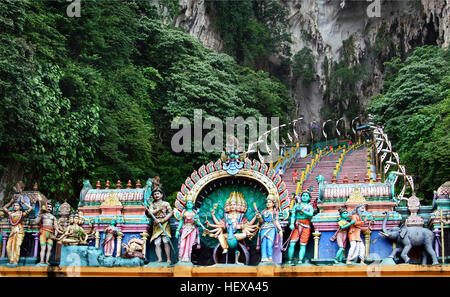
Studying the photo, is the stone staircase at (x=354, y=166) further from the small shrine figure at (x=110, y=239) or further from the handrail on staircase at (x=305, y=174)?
the small shrine figure at (x=110, y=239)

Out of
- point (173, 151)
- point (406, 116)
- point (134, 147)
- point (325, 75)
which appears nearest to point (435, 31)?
point (325, 75)

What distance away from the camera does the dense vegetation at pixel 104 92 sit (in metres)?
18.8

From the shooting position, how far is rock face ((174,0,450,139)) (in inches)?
1873

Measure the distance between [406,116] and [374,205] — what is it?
733 inches

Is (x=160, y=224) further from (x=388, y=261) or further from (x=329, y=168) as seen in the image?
(x=329, y=168)

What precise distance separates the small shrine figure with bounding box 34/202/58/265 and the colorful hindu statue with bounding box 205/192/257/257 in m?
3.29

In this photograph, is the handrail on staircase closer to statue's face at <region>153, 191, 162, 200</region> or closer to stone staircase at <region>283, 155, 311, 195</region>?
stone staircase at <region>283, 155, 311, 195</region>

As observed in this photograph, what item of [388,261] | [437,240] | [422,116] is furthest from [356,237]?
[422,116]

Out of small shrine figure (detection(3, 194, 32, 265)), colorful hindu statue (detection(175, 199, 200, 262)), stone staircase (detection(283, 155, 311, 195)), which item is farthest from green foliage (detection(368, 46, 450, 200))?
small shrine figure (detection(3, 194, 32, 265))

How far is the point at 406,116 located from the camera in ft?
97.3

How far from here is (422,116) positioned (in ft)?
88.8

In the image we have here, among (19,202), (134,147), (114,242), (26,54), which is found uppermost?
(26,54)

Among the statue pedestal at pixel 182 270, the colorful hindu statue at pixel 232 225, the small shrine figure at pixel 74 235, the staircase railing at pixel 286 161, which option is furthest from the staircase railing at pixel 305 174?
the small shrine figure at pixel 74 235
